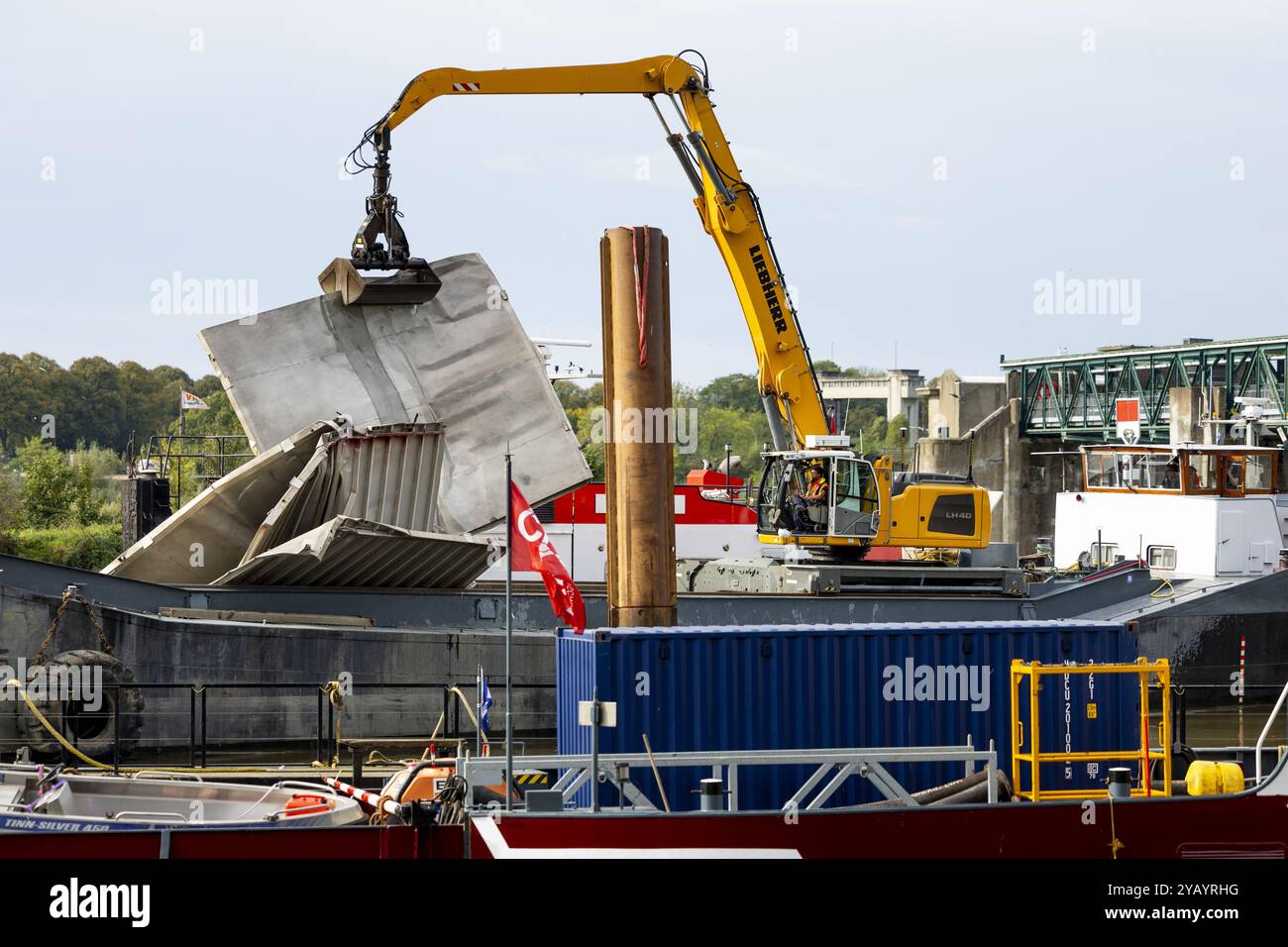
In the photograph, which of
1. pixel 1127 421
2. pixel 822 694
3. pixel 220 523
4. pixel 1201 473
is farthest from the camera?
pixel 1127 421

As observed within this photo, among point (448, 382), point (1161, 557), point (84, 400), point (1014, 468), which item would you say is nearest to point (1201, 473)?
point (1161, 557)

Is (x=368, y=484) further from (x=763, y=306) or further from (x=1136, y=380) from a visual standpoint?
(x=1136, y=380)

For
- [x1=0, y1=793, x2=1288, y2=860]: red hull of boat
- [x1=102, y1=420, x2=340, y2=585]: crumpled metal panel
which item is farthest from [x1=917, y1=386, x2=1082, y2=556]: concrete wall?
[x1=0, y1=793, x2=1288, y2=860]: red hull of boat

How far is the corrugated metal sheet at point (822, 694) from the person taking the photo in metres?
14.7

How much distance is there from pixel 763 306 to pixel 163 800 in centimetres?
1536

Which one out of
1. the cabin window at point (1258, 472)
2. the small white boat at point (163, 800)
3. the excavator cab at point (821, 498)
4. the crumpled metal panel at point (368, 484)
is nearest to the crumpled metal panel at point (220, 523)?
the crumpled metal panel at point (368, 484)

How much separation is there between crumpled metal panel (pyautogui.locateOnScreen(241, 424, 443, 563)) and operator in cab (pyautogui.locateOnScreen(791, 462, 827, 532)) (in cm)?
601

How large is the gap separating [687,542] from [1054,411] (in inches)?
1474

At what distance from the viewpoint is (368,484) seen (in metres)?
25.8

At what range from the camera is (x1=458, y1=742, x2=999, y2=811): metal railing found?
1370 centimetres

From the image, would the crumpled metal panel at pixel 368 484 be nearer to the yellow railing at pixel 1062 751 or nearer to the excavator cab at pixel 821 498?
the excavator cab at pixel 821 498
